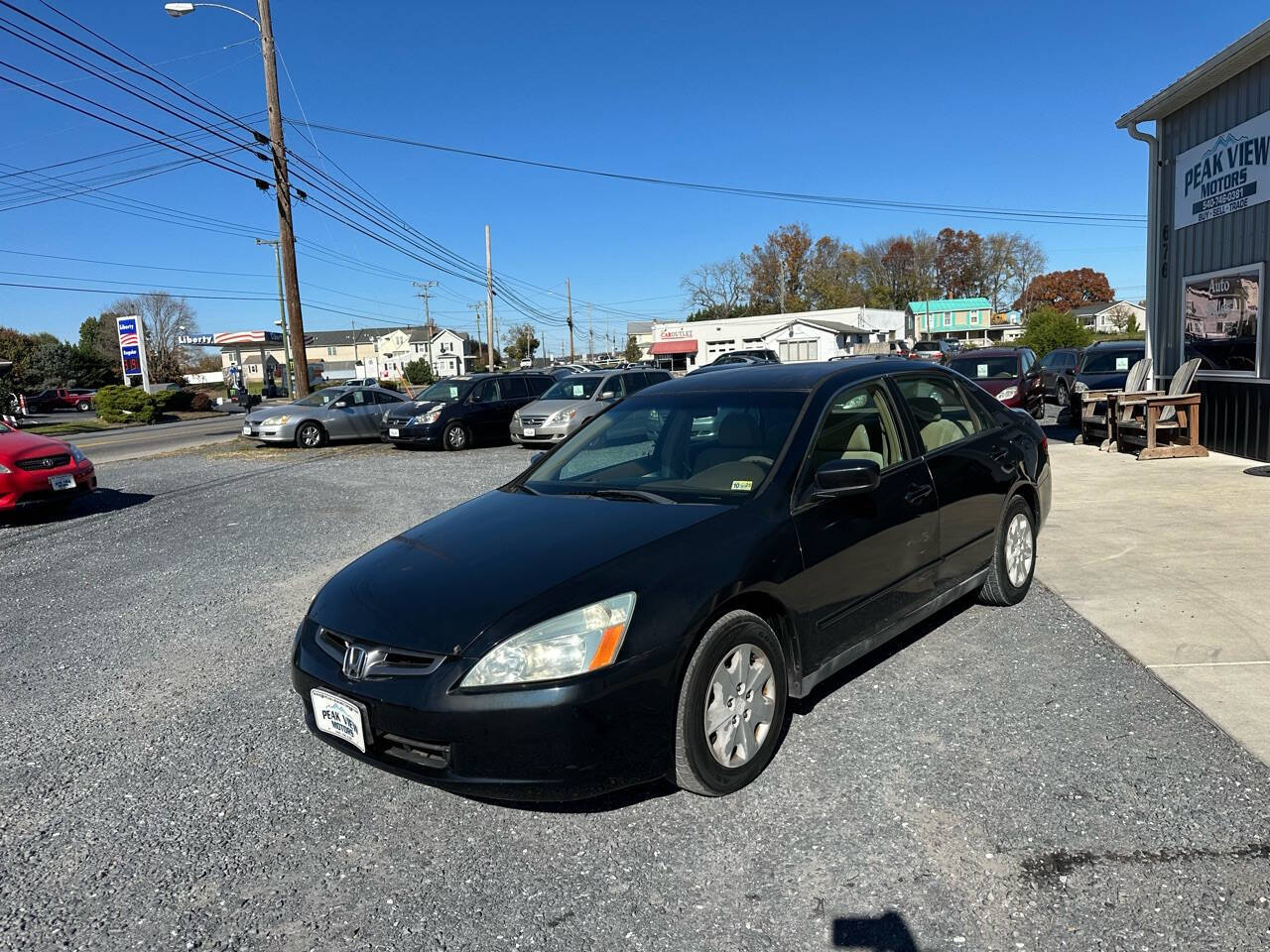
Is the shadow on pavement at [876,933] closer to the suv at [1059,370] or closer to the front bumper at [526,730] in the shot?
the front bumper at [526,730]

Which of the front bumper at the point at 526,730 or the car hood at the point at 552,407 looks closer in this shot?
the front bumper at the point at 526,730

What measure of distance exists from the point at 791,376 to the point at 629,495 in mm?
1190

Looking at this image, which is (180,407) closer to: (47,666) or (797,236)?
(47,666)

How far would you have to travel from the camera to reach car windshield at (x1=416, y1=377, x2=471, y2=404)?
1752cm

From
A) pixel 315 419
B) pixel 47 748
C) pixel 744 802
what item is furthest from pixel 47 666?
pixel 315 419

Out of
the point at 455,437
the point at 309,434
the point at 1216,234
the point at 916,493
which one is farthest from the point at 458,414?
the point at 916,493

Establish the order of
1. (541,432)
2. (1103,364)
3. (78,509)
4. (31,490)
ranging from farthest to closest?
(1103,364)
(541,432)
(78,509)
(31,490)

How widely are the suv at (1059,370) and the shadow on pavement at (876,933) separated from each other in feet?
69.9

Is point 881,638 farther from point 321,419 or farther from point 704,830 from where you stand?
point 321,419

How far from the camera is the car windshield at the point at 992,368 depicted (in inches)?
666

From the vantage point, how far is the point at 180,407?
150 feet

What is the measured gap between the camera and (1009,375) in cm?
1683

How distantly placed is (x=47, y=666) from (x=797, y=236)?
10044 cm

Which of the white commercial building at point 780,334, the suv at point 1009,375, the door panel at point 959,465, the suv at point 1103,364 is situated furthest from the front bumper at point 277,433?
the white commercial building at point 780,334
